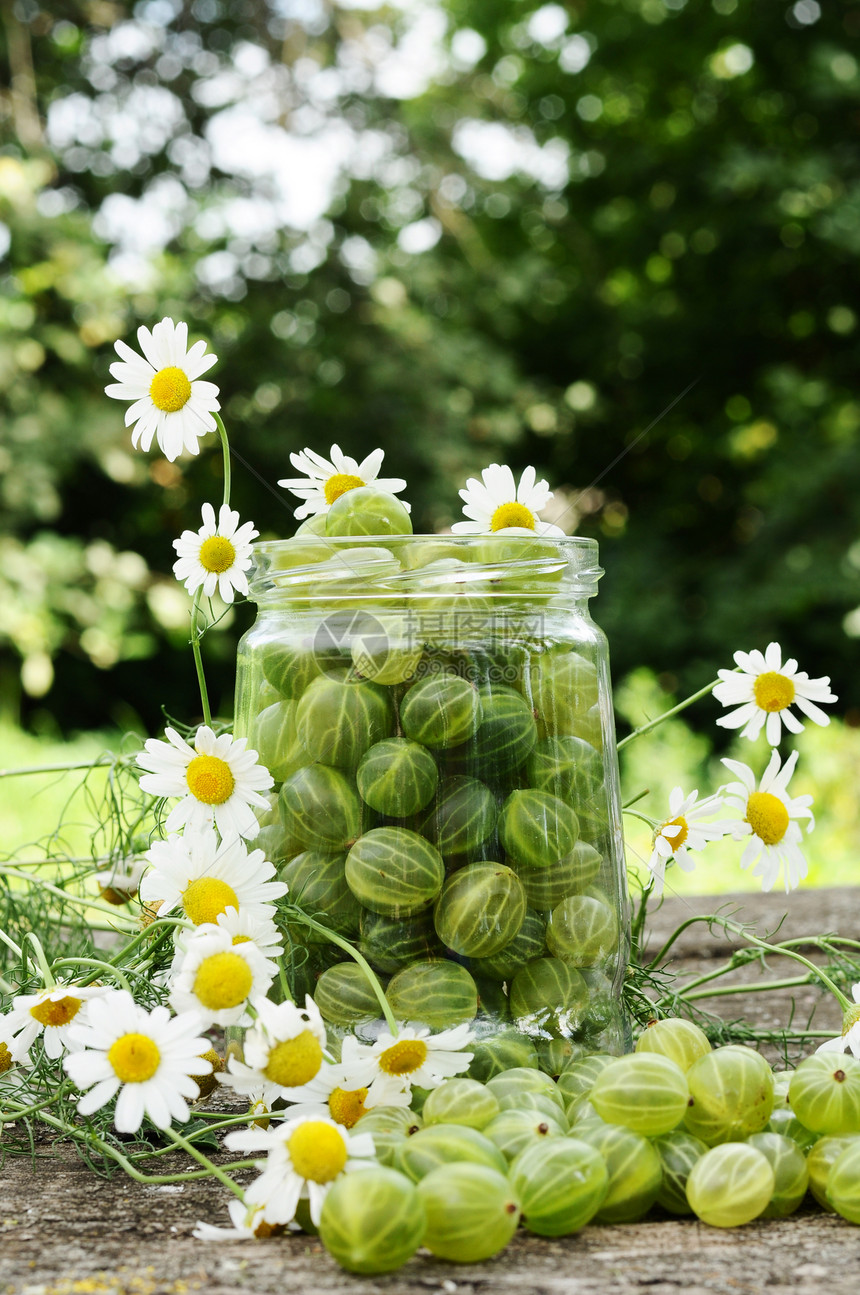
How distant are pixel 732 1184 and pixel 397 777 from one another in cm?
28

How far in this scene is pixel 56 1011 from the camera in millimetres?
680

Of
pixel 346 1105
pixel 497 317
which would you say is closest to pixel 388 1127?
pixel 346 1105

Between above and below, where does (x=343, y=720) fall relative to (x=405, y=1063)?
above

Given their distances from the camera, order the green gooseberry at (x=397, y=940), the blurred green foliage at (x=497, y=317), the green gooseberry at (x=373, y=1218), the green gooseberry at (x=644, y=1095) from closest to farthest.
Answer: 1. the green gooseberry at (x=373, y=1218)
2. the green gooseberry at (x=644, y=1095)
3. the green gooseberry at (x=397, y=940)
4. the blurred green foliage at (x=497, y=317)

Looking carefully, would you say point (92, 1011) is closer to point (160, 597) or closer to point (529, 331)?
point (160, 597)

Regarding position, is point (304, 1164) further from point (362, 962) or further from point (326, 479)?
point (326, 479)

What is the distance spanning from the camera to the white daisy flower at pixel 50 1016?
0.66 metres

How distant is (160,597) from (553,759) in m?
3.46

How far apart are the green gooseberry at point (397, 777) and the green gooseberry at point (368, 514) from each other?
0.50 ft

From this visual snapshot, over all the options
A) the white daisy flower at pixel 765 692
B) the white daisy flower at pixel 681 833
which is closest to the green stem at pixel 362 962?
the white daisy flower at pixel 681 833

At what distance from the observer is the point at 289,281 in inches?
164

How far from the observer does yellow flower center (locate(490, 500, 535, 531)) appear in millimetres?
852

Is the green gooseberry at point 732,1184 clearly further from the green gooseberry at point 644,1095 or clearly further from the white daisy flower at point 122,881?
the white daisy flower at point 122,881

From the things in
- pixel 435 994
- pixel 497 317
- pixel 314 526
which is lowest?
pixel 435 994
